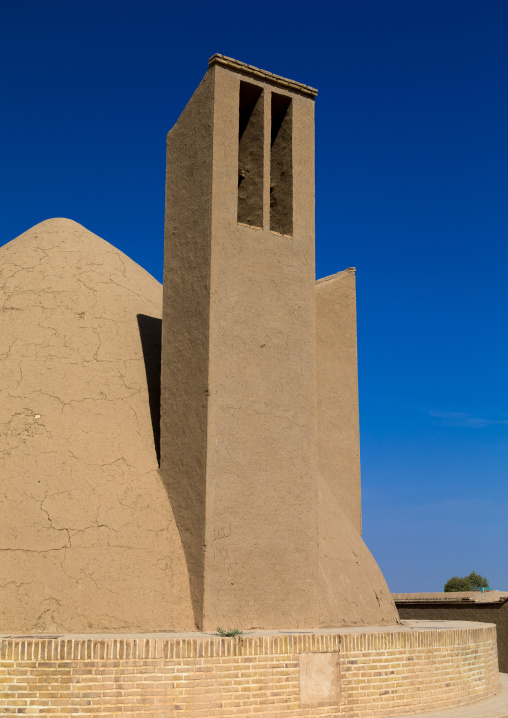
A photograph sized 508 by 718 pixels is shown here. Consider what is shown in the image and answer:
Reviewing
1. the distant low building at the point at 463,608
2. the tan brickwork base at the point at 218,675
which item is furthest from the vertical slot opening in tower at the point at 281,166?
the distant low building at the point at 463,608

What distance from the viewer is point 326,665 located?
266 inches

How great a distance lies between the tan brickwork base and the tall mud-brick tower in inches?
37.7

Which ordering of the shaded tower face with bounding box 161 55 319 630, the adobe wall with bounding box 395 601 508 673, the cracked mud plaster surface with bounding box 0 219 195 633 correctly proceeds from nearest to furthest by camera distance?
1. the cracked mud plaster surface with bounding box 0 219 195 633
2. the shaded tower face with bounding box 161 55 319 630
3. the adobe wall with bounding box 395 601 508 673

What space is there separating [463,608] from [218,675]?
32.9 feet

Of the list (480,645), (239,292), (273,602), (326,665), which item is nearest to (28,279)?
(239,292)

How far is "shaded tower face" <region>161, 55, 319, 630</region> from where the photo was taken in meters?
7.85

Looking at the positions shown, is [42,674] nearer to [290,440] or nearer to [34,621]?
[34,621]

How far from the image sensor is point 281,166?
9.67 metres

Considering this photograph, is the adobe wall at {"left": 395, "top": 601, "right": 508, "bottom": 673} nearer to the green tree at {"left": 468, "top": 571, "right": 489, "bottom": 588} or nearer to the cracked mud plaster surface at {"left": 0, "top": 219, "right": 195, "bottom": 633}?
the cracked mud plaster surface at {"left": 0, "top": 219, "right": 195, "bottom": 633}

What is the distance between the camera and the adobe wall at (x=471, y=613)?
14266 mm

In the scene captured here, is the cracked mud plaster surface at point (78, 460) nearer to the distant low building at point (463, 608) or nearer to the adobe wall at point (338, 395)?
the adobe wall at point (338, 395)

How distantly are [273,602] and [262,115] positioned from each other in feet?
18.3

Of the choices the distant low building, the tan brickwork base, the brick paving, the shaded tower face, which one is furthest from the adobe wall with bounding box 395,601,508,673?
the shaded tower face

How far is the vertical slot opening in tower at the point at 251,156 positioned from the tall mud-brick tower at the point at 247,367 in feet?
0.08
